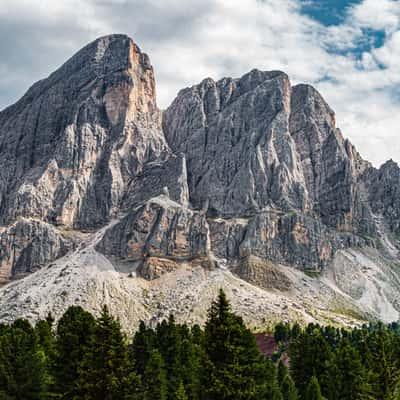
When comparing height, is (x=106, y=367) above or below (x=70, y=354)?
below

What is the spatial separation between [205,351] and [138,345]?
124 ft

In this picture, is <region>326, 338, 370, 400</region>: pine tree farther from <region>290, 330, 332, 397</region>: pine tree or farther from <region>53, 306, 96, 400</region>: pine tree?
<region>53, 306, 96, 400</region>: pine tree

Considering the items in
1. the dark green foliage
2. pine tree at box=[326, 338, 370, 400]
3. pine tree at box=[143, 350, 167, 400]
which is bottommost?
pine tree at box=[143, 350, 167, 400]

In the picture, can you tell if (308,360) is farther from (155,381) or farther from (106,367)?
(106,367)

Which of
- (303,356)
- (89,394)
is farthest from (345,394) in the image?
(89,394)

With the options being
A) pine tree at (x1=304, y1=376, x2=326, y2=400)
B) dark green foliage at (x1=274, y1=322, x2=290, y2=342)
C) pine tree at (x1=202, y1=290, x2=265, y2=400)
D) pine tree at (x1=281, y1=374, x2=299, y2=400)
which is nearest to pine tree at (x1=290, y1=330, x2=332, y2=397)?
pine tree at (x1=281, y1=374, x2=299, y2=400)

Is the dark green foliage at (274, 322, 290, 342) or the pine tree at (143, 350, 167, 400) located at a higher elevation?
the dark green foliage at (274, 322, 290, 342)

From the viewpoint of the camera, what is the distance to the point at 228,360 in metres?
41.4

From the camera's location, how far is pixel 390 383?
5947 cm

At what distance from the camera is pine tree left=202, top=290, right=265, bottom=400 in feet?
133

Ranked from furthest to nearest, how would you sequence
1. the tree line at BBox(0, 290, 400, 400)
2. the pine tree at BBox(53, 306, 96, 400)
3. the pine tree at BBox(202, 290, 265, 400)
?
the pine tree at BBox(53, 306, 96, 400) < the tree line at BBox(0, 290, 400, 400) < the pine tree at BBox(202, 290, 265, 400)

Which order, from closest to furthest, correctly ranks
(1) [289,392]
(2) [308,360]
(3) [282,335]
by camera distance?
(1) [289,392] < (2) [308,360] < (3) [282,335]

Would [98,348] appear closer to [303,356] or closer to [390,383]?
[390,383]

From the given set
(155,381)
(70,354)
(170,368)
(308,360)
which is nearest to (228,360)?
(70,354)
